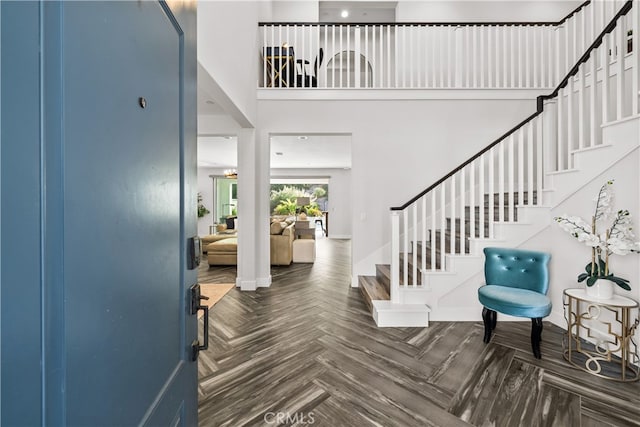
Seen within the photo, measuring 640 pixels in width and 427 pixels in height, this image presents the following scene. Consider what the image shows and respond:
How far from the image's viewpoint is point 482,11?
5.68m

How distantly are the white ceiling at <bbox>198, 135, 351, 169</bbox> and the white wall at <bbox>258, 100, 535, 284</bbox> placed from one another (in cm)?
54

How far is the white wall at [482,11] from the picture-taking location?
5617 mm

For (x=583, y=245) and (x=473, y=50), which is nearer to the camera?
(x=583, y=245)

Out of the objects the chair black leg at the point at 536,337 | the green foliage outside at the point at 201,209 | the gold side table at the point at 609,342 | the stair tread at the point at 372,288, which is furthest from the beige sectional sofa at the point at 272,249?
the green foliage outside at the point at 201,209

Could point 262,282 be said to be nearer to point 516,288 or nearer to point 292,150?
point 516,288

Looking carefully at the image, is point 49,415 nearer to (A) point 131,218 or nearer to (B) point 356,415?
(A) point 131,218

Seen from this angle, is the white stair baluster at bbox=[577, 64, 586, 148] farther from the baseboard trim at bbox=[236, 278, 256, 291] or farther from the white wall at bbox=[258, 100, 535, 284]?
the baseboard trim at bbox=[236, 278, 256, 291]

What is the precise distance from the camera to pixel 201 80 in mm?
2320

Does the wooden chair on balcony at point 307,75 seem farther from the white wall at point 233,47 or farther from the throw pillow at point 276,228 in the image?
the throw pillow at point 276,228

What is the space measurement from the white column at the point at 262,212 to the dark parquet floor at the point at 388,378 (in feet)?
3.67

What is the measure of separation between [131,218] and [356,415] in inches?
72.3

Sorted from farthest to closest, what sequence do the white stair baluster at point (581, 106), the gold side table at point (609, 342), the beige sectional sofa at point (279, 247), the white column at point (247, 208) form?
1. the beige sectional sofa at point (279, 247)
2. the white column at point (247, 208)
3. the white stair baluster at point (581, 106)
4. the gold side table at point (609, 342)

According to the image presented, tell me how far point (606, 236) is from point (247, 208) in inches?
155

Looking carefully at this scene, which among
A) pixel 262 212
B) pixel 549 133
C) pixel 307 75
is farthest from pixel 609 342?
pixel 307 75
